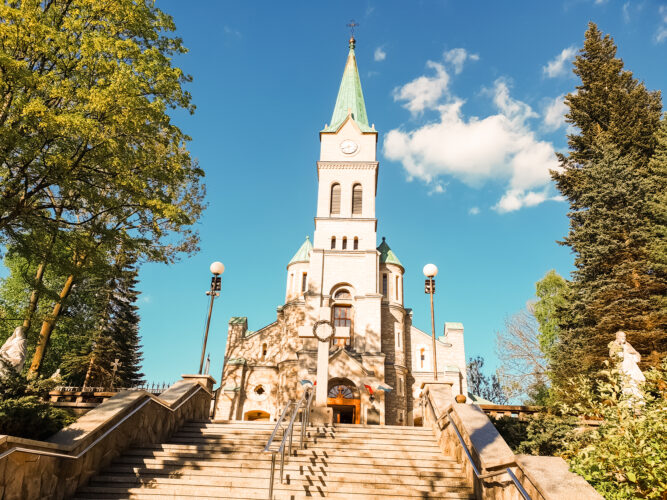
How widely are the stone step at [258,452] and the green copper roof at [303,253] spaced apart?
76.3 feet

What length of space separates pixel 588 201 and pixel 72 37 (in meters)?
18.4

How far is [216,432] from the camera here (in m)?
10.5

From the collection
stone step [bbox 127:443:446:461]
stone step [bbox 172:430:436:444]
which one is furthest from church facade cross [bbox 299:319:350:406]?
stone step [bbox 127:443:446:461]

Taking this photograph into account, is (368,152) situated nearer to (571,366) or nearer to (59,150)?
(571,366)

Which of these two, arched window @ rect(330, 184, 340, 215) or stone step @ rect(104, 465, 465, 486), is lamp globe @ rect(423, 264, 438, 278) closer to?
stone step @ rect(104, 465, 465, 486)

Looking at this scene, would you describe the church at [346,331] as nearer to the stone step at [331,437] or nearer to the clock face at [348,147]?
the clock face at [348,147]

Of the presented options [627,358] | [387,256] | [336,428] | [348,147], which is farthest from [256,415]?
[627,358]

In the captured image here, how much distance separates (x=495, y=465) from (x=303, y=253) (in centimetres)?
2711

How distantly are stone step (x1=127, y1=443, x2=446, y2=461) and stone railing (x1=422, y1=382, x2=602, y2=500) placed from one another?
2.42ft

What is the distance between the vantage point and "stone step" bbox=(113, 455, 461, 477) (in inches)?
312

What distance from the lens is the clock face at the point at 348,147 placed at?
32.3 m

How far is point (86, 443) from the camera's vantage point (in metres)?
7.37

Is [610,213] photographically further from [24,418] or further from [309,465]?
[24,418]

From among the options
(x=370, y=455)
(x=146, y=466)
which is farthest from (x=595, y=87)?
(x=146, y=466)
